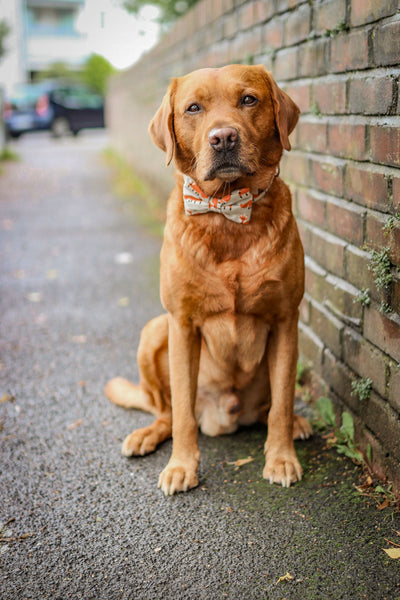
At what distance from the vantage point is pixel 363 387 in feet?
8.17

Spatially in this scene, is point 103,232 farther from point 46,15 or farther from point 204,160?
point 46,15

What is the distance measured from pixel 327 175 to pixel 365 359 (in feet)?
2.99

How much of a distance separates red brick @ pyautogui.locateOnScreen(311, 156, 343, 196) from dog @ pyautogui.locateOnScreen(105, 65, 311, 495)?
346 mm

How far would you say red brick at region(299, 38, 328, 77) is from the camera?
2.77 m

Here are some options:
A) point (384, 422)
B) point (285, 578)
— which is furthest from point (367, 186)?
point (285, 578)

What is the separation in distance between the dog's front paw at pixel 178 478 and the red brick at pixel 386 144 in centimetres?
144

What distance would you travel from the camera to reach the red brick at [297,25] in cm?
294

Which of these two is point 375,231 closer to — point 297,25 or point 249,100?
point 249,100

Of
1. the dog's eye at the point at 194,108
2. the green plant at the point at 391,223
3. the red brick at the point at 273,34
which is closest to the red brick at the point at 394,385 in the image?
the green plant at the point at 391,223

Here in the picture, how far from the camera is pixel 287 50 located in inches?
129

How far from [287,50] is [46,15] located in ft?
161

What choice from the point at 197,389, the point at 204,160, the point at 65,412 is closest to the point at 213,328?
the point at 197,389

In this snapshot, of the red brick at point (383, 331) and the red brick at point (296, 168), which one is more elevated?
the red brick at point (296, 168)

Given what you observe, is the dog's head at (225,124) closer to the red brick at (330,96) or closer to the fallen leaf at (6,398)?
the red brick at (330,96)
